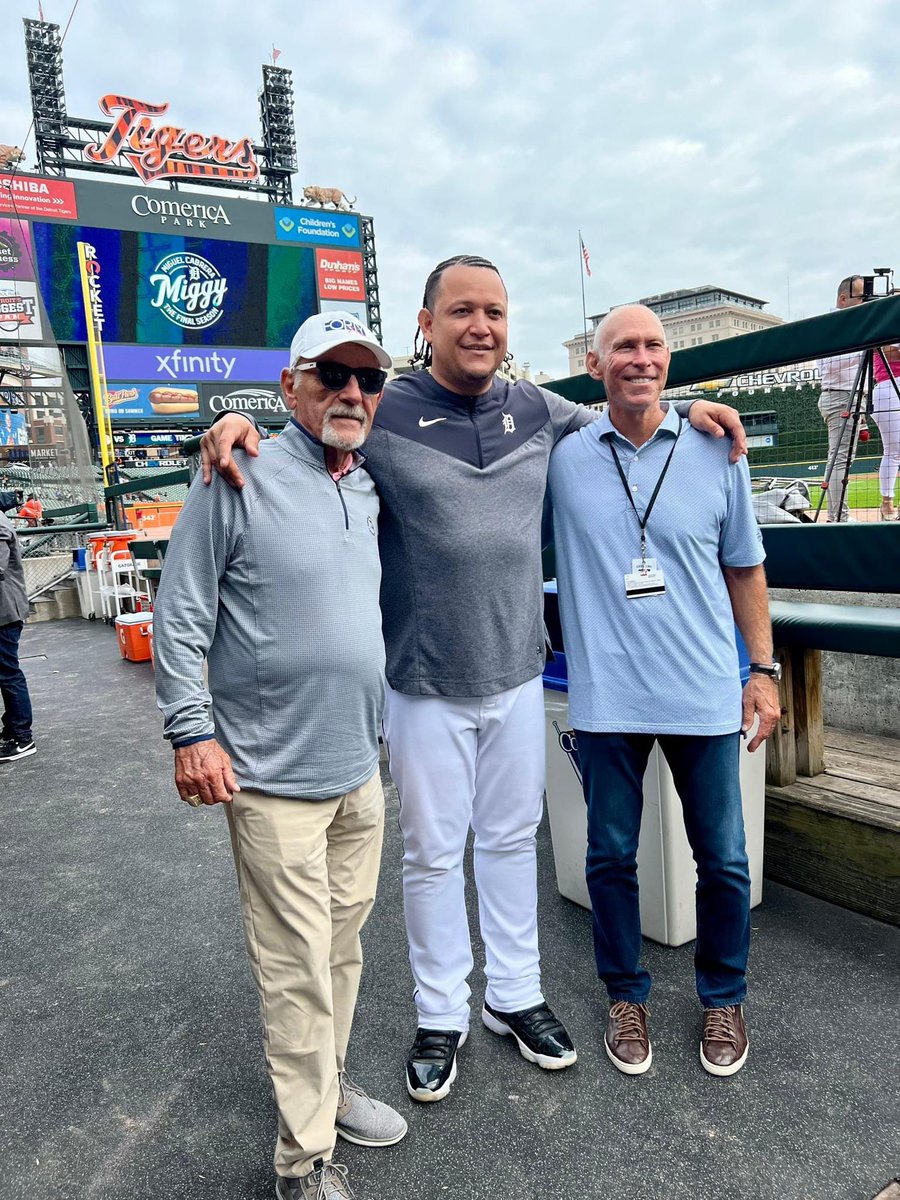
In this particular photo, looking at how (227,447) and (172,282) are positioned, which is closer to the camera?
(227,447)

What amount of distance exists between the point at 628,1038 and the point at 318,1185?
0.87 m

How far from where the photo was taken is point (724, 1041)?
2.02 metres

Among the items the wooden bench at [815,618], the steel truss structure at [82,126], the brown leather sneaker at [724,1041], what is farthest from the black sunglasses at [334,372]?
the steel truss structure at [82,126]

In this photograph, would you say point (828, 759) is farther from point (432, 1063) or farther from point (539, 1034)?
point (432, 1063)

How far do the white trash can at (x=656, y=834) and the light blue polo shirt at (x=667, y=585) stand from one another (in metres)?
0.44

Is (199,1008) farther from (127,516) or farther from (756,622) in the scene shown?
(127,516)

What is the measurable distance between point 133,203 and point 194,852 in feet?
121

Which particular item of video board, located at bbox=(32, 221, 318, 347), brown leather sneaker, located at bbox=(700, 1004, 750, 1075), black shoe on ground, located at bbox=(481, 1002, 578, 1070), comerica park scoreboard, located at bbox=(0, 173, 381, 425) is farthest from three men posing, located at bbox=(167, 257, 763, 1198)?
video board, located at bbox=(32, 221, 318, 347)

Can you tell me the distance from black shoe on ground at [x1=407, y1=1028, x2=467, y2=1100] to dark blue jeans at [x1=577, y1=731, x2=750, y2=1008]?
18.5 inches

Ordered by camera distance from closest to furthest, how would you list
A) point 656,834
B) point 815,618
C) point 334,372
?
point 334,372 < point 656,834 < point 815,618

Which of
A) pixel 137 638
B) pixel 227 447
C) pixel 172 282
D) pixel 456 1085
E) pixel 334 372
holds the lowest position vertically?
pixel 456 1085

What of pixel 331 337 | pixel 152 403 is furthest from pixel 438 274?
pixel 152 403

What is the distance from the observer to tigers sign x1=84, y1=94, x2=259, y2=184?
1428 inches

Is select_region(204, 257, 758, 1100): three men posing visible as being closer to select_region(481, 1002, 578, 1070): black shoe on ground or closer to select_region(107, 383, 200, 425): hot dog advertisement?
select_region(481, 1002, 578, 1070): black shoe on ground
